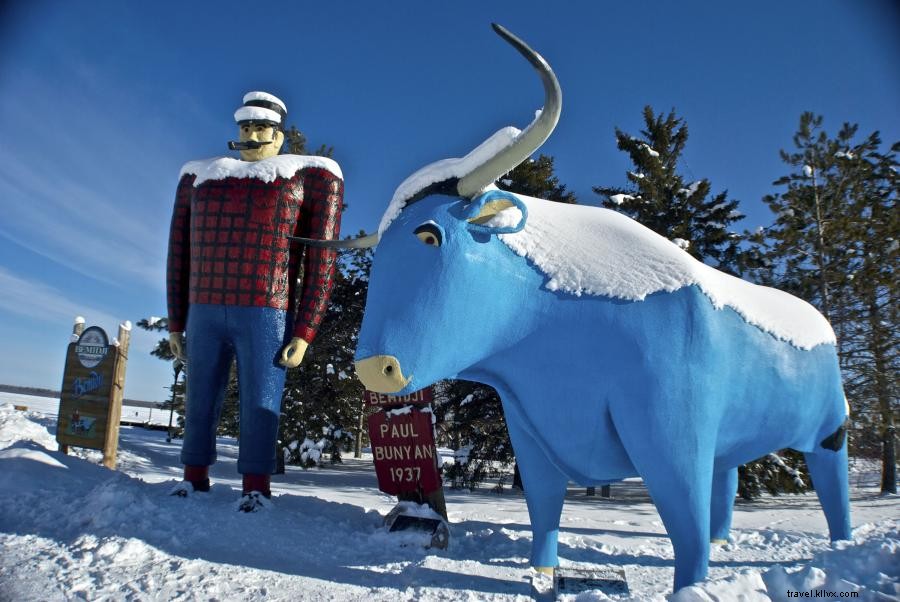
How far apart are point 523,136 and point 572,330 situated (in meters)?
0.92

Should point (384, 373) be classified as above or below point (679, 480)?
above

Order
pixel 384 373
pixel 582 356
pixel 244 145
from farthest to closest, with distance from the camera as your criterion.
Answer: pixel 244 145
pixel 582 356
pixel 384 373

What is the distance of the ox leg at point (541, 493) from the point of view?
321 centimetres

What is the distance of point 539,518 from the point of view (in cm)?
323

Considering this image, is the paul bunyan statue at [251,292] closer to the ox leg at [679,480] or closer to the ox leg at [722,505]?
the ox leg at [679,480]

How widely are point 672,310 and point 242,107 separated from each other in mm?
3894

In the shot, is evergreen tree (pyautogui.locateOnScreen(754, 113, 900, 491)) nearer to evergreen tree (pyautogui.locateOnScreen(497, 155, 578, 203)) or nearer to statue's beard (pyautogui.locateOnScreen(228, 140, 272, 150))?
evergreen tree (pyautogui.locateOnScreen(497, 155, 578, 203))

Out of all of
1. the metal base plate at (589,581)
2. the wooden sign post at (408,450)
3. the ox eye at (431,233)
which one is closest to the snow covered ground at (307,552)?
the metal base plate at (589,581)

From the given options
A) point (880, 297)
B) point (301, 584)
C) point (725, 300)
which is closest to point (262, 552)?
point (301, 584)

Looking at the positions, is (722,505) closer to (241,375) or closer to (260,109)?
(241,375)

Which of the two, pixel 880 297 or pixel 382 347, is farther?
pixel 880 297

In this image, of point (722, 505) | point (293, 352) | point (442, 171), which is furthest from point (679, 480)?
point (293, 352)

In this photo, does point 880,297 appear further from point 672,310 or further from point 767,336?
point 672,310

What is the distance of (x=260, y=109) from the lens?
4.66m
